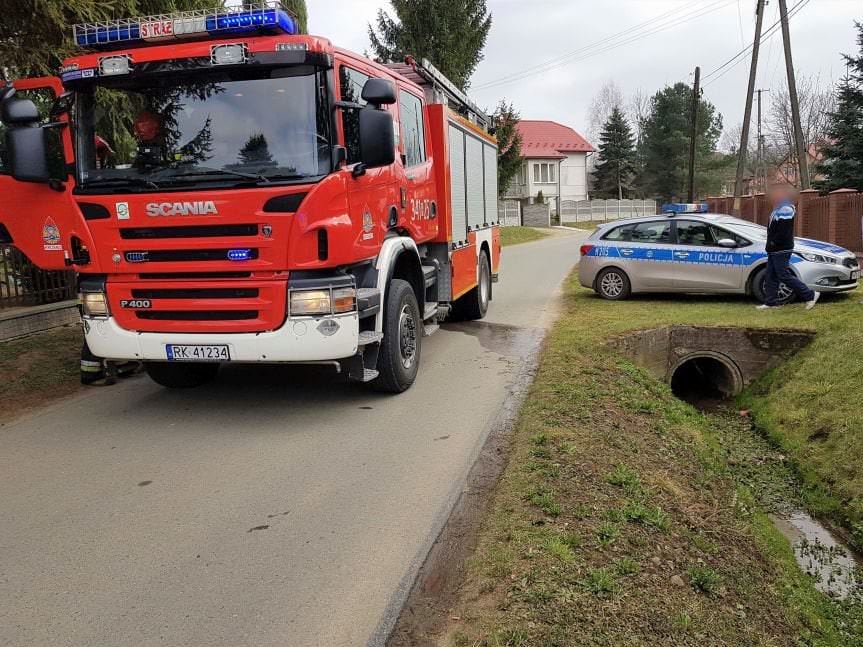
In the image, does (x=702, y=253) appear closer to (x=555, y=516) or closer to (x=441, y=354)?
(x=441, y=354)

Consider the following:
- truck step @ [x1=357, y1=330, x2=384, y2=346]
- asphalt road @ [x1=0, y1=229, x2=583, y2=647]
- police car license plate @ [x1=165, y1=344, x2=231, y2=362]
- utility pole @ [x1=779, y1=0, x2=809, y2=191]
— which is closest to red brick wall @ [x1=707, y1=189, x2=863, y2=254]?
utility pole @ [x1=779, y1=0, x2=809, y2=191]

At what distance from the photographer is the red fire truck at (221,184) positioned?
550 centimetres

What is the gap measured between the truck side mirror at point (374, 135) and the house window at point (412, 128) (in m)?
1.53

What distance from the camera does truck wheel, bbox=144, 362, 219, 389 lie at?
7047mm

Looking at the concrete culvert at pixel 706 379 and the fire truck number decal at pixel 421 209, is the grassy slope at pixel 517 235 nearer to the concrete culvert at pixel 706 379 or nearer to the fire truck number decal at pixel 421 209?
the concrete culvert at pixel 706 379

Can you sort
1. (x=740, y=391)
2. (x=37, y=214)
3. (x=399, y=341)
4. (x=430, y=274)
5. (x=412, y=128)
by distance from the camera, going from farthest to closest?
(x=740, y=391) < (x=430, y=274) < (x=412, y=128) < (x=37, y=214) < (x=399, y=341)

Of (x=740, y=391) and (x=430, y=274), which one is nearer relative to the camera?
(x=430, y=274)

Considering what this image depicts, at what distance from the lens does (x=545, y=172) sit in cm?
6234

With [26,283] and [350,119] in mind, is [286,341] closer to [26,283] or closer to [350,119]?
[350,119]

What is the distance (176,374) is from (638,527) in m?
4.85

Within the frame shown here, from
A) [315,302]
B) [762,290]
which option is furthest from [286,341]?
[762,290]

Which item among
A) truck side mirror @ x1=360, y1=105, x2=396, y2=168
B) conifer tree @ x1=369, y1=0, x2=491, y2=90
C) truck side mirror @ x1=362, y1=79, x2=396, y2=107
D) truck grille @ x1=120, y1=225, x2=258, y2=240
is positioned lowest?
truck grille @ x1=120, y1=225, x2=258, y2=240

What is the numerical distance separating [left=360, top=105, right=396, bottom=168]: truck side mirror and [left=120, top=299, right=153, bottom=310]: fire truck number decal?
208 centimetres

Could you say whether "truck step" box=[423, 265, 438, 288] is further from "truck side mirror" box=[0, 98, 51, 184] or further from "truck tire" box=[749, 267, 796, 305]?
"truck tire" box=[749, 267, 796, 305]
